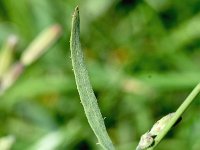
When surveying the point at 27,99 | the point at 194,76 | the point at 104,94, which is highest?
the point at 27,99

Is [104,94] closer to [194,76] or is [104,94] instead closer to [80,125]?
[80,125]

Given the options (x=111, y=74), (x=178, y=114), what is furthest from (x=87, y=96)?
(x=111, y=74)

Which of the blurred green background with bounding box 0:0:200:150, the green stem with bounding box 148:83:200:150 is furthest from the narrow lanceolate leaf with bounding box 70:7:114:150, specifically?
the blurred green background with bounding box 0:0:200:150

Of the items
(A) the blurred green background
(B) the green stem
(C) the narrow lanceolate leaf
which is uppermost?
(A) the blurred green background

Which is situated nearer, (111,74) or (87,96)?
(87,96)

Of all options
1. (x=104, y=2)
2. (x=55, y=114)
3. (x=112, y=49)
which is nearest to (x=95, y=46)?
Result: (x=112, y=49)

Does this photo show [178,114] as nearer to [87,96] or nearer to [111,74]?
[87,96]

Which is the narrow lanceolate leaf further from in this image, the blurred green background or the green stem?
the blurred green background

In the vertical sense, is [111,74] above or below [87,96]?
above

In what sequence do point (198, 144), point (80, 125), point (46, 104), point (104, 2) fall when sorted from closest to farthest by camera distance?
1. point (198, 144)
2. point (80, 125)
3. point (46, 104)
4. point (104, 2)
